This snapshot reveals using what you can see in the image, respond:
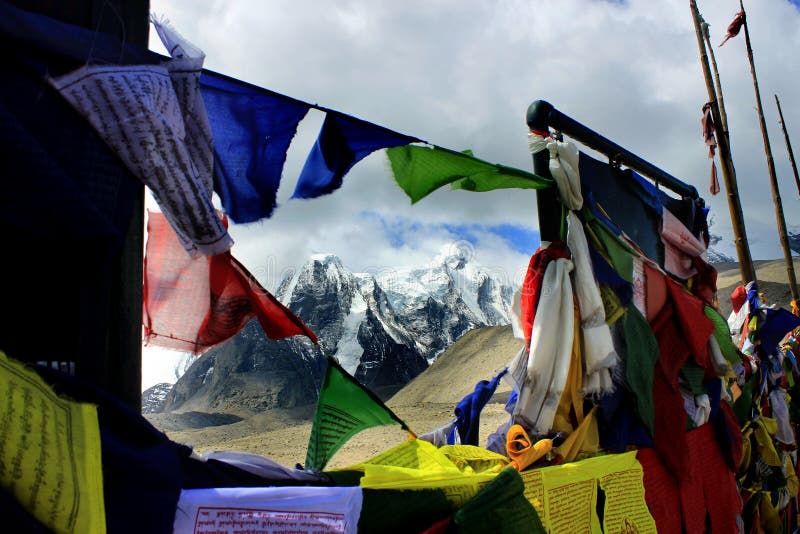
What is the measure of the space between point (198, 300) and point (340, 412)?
0.49m

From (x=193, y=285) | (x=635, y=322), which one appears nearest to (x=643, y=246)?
(x=635, y=322)

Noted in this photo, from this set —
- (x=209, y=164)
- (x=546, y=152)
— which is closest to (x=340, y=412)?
(x=209, y=164)

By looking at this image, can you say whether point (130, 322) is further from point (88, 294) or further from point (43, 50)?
point (43, 50)

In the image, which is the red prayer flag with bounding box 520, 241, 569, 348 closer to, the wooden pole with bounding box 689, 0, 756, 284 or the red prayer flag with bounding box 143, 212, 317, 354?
the red prayer flag with bounding box 143, 212, 317, 354

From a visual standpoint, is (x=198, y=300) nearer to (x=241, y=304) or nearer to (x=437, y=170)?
(x=241, y=304)

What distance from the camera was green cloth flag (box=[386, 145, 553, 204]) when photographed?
1908mm

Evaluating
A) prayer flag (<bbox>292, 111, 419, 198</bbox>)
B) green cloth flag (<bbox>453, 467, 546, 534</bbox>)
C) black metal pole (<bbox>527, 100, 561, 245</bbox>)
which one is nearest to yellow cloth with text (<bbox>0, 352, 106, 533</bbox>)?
green cloth flag (<bbox>453, 467, 546, 534</bbox>)

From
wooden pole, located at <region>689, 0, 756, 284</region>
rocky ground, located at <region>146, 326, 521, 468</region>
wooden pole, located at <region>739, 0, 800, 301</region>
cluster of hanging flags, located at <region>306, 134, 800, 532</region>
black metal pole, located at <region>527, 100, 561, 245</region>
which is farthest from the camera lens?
wooden pole, located at <region>739, 0, 800, 301</region>

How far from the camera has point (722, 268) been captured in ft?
131

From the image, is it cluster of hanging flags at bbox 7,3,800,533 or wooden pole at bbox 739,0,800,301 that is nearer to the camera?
cluster of hanging flags at bbox 7,3,800,533

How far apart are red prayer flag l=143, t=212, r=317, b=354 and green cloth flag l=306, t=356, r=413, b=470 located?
0.16 metres

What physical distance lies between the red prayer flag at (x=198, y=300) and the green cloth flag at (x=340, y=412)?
0.54 ft

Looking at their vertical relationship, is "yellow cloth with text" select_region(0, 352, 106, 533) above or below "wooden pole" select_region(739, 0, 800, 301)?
below

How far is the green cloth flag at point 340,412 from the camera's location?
1622 mm
